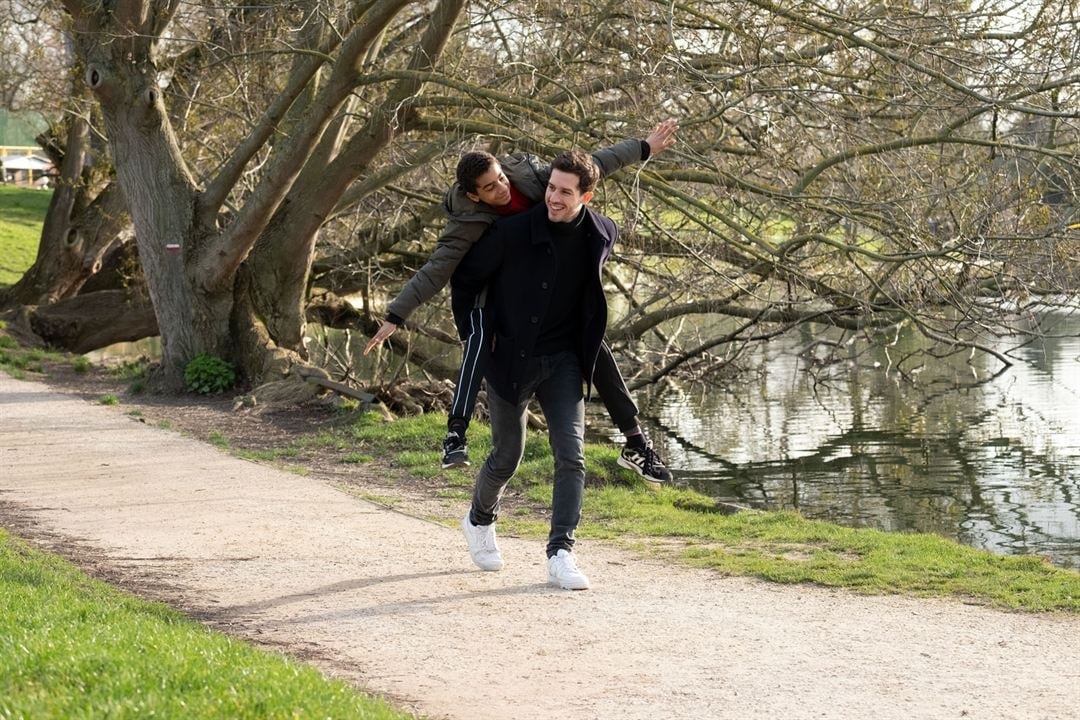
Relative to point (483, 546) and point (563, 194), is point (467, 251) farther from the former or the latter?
point (483, 546)

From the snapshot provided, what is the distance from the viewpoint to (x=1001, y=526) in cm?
1112

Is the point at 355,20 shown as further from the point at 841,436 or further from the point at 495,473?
the point at 495,473

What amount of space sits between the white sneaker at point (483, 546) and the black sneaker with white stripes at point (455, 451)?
821mm

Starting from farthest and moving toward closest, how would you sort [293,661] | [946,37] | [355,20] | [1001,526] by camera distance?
[355,20]
[946,37]
[1001,526]
[293,661]

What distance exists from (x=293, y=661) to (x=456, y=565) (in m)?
2.26

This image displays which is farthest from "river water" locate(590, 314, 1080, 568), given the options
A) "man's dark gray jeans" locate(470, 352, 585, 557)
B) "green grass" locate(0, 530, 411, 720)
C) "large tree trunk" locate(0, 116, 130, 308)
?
"large tree trunk" locate(0, 116, 130, 308)

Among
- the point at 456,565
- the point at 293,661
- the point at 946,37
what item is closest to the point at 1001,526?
the point at 946,37

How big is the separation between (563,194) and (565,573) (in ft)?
6.31

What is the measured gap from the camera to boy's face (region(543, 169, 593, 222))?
20.8 ft

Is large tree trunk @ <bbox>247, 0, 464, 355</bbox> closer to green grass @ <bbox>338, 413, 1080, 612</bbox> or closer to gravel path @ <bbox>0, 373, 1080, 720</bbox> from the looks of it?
green grass @ <bbox>338, 413, 1080, 612</bbox>

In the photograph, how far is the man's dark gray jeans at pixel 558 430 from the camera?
6758mm

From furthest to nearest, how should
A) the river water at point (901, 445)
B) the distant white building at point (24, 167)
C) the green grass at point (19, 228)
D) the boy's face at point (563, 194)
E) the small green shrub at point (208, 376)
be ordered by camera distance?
1. the distant white building at point (24, 167)
2. the green grass at point (19, 228)
3. the small green shrub at point (208, 376)
4. the river water at point (901, 445)
5. the boy's face at point (563, 194)

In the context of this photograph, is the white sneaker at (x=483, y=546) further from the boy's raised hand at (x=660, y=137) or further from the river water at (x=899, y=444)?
the river water at (x=899, y=444)

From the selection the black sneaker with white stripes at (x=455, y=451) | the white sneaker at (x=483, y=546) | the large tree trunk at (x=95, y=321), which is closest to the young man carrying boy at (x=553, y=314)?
the black sneaker with white stripes at (x=455, y=451)
